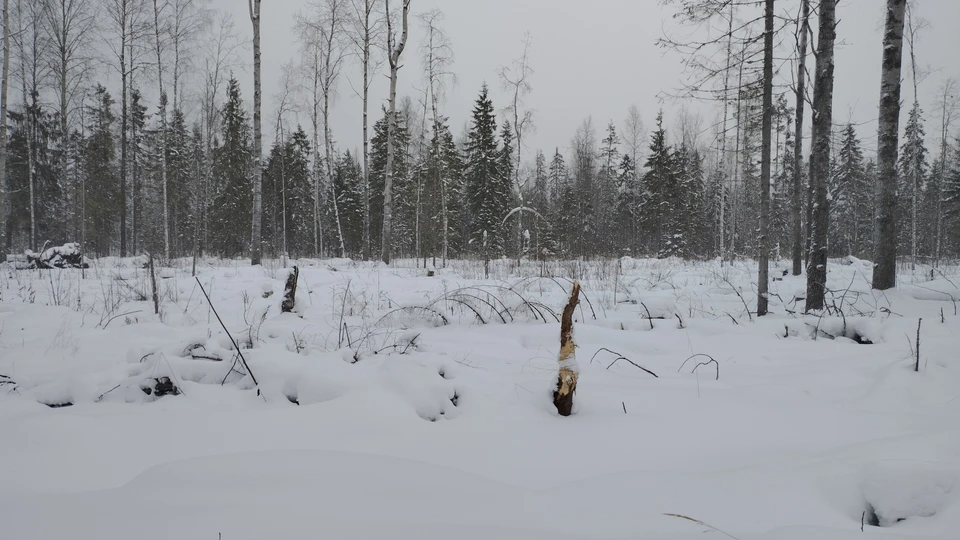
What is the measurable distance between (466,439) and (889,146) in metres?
6.69

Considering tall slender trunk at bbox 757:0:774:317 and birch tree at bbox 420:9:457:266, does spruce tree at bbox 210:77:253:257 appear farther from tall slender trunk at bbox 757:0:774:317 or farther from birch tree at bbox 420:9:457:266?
tall slender trunk at bbox 757:0:774:317

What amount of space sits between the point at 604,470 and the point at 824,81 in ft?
19.1

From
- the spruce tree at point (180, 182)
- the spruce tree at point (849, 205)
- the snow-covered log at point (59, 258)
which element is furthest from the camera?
the spruce tree at point (849, 205)

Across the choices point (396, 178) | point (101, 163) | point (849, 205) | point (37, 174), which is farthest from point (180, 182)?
point (849, 205)

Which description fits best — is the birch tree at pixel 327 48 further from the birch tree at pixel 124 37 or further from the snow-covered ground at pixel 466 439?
the snow-covered ground at pixel 466 439

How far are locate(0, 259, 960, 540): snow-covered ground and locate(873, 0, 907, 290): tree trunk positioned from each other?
2.63 m

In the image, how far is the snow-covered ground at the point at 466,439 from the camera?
1.17 m

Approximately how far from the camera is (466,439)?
168 cm

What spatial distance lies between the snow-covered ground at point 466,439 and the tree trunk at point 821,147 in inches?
70.2

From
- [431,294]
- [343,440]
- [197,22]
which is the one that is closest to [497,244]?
[197,22]

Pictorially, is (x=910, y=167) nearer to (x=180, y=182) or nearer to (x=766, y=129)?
(x=766, y=129)

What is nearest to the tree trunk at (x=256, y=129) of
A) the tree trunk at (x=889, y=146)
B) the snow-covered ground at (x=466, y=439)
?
the snow-covered ground at (x=466, y=439)

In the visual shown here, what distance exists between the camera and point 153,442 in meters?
1.57

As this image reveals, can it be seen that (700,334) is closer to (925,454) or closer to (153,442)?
(925,454)
